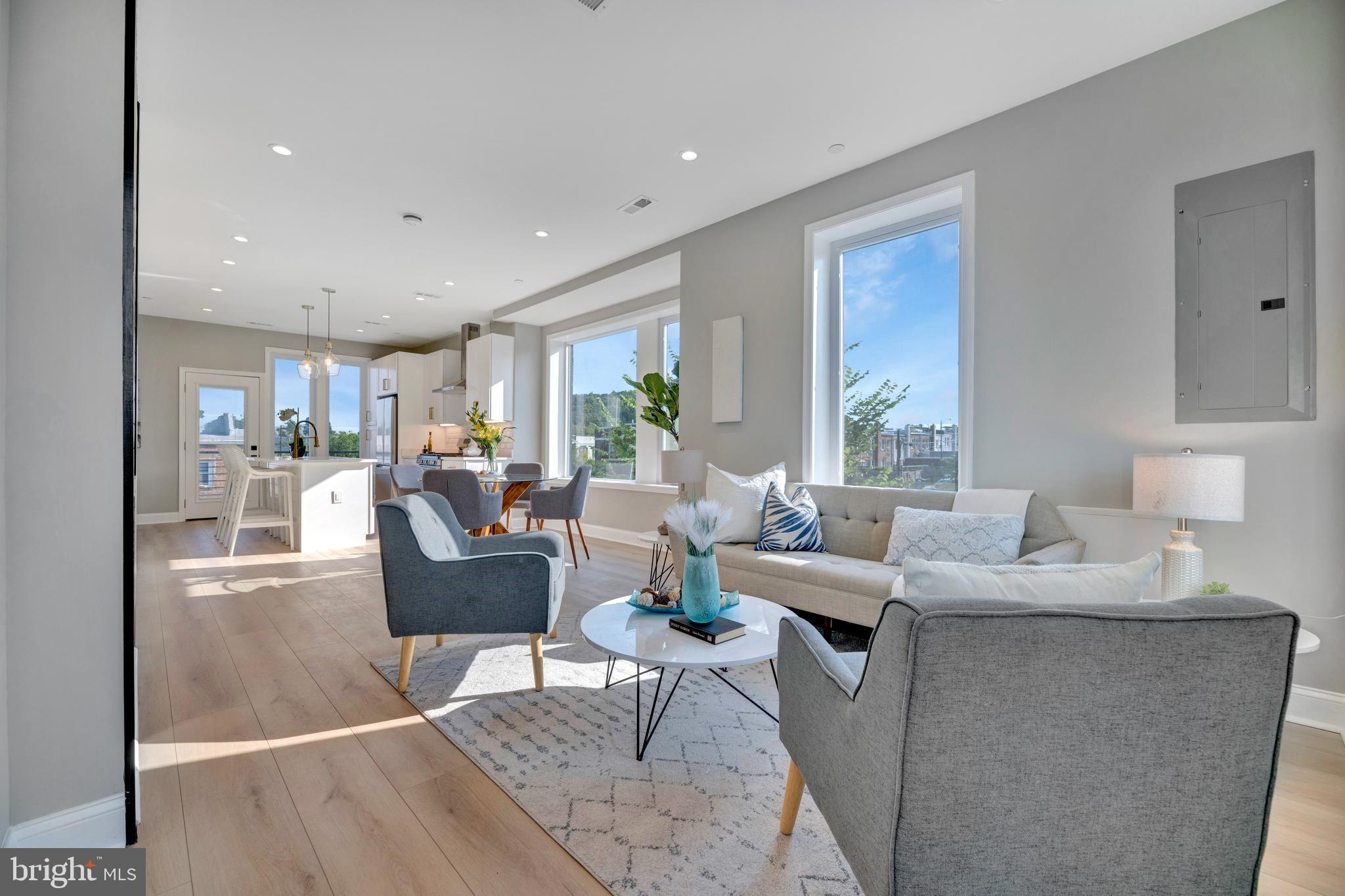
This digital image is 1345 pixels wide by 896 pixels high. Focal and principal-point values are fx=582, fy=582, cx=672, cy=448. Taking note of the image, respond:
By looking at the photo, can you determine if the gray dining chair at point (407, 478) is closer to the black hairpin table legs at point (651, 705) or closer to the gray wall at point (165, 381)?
the black hairpin table legs at point (651, 705)

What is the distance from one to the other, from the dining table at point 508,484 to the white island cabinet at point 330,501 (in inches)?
53.1

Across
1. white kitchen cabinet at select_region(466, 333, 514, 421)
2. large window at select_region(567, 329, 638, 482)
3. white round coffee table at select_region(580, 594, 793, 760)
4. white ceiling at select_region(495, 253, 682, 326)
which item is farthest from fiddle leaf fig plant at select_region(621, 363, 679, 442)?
white round coffee table at select_region(580, 594, 793, 760)

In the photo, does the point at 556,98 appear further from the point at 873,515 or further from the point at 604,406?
the point at 604,406

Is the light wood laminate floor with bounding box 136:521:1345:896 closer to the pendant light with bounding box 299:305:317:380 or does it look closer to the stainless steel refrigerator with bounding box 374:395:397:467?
the pendant light with bounding box 299:305:317:380

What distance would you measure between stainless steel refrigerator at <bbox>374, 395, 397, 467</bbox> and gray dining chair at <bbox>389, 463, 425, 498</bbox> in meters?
3.37

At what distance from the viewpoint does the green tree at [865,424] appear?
3.78m

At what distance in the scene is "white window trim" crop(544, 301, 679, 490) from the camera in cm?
629

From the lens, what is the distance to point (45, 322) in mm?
1456

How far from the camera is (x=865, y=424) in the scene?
3.90 m

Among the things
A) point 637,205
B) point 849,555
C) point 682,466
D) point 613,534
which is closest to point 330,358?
point 613,534

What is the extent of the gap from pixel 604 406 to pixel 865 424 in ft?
12.5

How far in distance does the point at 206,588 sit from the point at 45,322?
3.45 meters

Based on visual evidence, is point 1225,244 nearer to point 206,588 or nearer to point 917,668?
point 917,668

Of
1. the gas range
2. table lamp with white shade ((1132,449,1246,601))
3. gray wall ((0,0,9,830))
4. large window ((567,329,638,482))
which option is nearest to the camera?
gray wall ((0,0,9,830))
